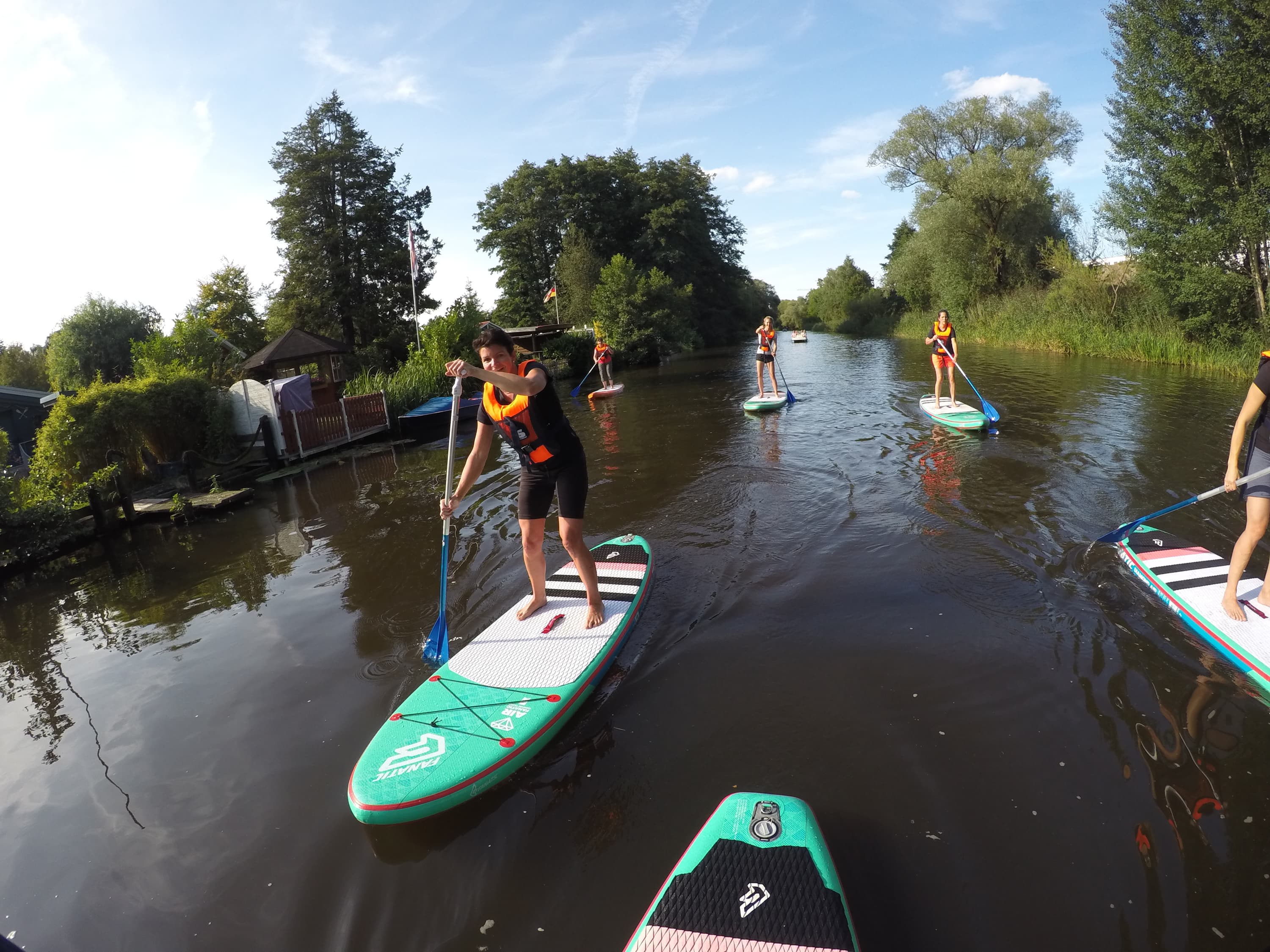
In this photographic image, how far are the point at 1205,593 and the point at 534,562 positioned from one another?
5.01 metres

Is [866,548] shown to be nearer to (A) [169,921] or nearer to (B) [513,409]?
(B) [513,409]

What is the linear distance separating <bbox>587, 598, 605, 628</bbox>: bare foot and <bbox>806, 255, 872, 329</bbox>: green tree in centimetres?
6056

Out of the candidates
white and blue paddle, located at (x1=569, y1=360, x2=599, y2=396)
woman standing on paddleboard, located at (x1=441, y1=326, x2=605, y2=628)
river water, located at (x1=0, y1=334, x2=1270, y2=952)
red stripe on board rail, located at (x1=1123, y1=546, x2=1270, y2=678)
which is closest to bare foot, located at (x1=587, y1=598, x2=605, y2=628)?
woman standing on paddleboard, located at (x1=441, y1=326, x2=605, y2=628)

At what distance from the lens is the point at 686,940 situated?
248cm

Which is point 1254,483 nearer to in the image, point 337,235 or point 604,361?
point 604,361

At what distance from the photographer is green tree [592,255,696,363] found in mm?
33219

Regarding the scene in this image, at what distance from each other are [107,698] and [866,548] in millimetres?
6943

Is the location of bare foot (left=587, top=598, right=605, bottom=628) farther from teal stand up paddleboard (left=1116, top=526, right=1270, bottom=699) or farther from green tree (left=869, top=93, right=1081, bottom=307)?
green tree (left=869, top=93, right=1081, bottom=307)

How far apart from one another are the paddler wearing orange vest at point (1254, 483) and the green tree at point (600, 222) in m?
39.8

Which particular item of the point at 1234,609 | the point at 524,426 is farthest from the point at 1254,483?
the point at 524,426

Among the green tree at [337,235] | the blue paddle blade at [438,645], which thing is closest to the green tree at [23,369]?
the green tree at [337,235]

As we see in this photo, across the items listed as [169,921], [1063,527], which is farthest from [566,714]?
[1063,527]

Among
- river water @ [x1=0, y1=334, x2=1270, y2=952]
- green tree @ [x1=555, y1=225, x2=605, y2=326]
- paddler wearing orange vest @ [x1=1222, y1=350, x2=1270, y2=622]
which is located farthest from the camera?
green tree @ [x1=555, y1=225, x2=605, y2=326]

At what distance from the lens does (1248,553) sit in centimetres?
458
